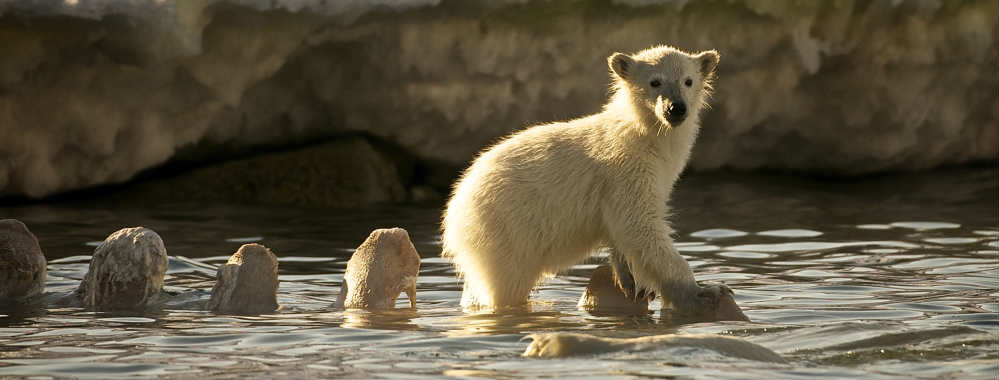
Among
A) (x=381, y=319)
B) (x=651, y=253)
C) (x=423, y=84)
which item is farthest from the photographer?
(x=423, y=84)

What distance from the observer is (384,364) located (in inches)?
228

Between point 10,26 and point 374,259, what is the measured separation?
5511 millimetres

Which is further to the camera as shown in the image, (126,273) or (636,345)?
(126,273)

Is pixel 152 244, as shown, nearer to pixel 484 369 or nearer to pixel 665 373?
pixel 484 369

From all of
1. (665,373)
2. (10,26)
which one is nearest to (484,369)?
(665,373)

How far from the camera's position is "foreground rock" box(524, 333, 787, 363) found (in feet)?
18.9

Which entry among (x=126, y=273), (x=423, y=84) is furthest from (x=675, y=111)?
(x=423, y=84)

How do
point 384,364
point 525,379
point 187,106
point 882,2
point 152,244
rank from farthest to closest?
1. point 882,2
2. point 187,106
3. point 152,244
4. point 384,364
5. point 525,379

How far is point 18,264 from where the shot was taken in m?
7.84

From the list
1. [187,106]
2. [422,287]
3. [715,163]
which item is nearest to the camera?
[422,287]

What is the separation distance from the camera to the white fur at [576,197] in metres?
7.64

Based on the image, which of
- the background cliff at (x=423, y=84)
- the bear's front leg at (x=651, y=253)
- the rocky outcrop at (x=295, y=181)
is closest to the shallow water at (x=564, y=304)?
the bear's front leg at (x=651, y=253)

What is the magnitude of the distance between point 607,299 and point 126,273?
285cm

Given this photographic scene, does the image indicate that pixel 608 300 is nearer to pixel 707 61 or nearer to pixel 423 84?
pixel 707 61
